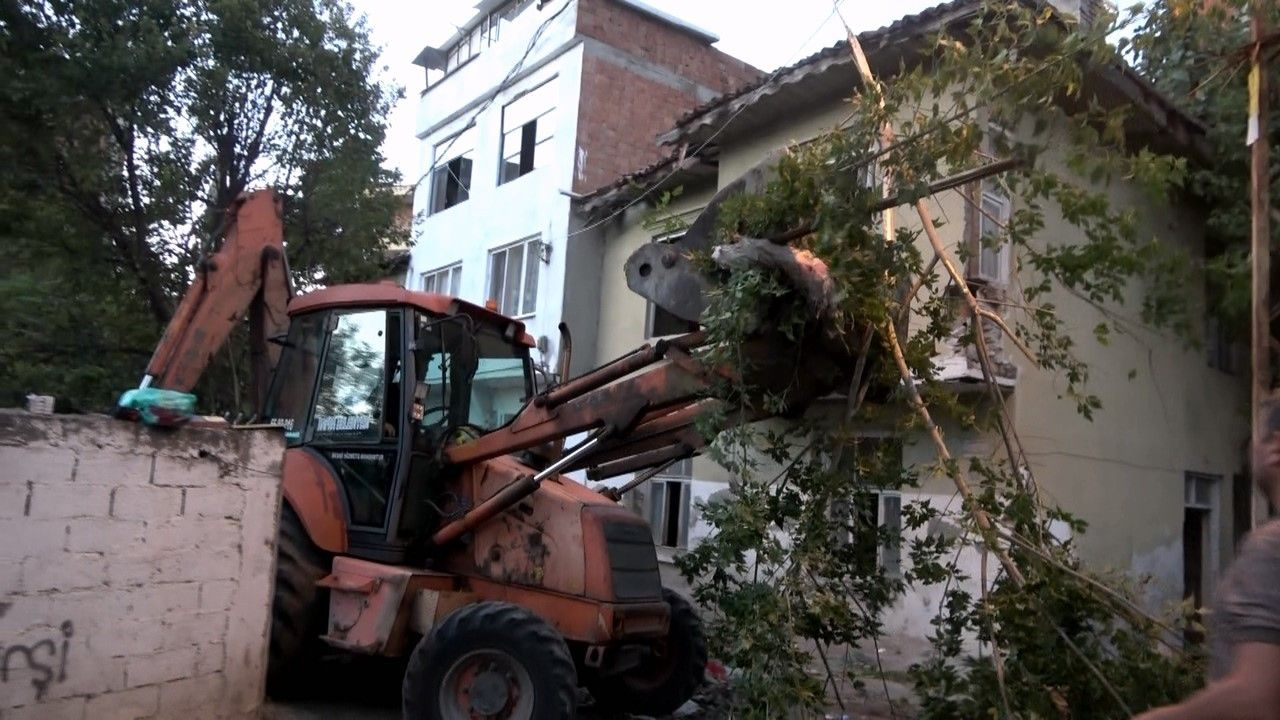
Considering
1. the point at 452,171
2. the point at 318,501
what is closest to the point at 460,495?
the point at 318,501

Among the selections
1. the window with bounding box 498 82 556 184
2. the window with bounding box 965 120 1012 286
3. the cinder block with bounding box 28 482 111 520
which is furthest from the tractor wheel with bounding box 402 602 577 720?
the window with bounding box 498 82 556 184

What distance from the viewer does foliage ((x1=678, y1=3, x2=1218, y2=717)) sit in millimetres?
5336

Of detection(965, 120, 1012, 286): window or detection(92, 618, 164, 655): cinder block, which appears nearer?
detection(92, 618, 164, 655): cinder block

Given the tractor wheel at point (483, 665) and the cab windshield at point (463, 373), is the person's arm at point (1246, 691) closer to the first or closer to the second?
the tractor wheel at point (483, 665)

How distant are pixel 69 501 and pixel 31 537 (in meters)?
0.23

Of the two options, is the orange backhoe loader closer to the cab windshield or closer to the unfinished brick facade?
the cab windshield

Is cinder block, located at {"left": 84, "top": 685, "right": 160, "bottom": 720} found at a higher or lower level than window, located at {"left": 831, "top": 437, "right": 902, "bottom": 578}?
lower

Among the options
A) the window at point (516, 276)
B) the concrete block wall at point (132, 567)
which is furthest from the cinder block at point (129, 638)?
the window at point (516, 276)

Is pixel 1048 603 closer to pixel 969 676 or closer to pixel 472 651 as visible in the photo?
pixel 969 676

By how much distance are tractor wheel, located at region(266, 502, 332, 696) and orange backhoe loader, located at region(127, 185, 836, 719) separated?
0.04ft

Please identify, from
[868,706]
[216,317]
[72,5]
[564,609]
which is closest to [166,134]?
[72,5]

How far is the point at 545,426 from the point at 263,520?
1759 millimetres

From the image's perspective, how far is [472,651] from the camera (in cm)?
600

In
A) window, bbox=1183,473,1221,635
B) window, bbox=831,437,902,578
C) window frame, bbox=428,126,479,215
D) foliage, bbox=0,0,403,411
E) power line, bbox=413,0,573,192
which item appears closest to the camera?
window, bbox=831,437,902,578
